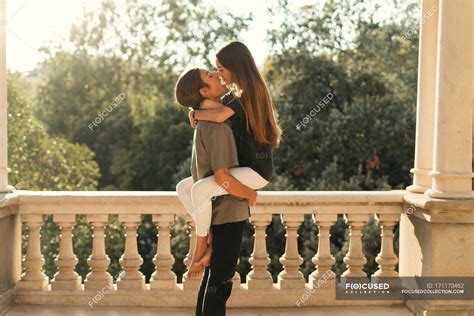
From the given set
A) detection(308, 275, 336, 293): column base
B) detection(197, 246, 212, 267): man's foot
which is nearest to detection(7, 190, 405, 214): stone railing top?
detection(308, 275, 336, 293): column base

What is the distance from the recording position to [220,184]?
163 inches

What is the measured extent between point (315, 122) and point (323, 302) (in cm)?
1094

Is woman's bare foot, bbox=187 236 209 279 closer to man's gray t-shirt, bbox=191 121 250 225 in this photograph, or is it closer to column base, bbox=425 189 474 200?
man's gray t-shirt, bbox=191 121 250 225

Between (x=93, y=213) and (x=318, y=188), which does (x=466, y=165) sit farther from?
(x=318, y=188)

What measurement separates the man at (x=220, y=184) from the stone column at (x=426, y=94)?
7.82 ft

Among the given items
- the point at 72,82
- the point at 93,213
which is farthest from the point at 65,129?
the point at 93,213

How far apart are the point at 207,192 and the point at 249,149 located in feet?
1.20

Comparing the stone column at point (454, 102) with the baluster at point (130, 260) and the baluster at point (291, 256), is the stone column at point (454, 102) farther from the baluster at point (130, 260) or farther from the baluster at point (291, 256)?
the baluster at point (130, 260)

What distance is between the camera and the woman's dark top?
4.21 m

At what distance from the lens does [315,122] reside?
1675cm

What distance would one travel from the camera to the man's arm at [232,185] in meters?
4.11

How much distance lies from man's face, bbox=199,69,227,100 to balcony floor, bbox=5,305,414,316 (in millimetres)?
2308

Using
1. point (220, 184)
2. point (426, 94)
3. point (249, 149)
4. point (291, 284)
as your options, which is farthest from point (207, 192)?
point (426, 94)

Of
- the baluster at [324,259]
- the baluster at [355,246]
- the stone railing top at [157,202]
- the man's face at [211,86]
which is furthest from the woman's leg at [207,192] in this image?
the baluster at [355,246]
